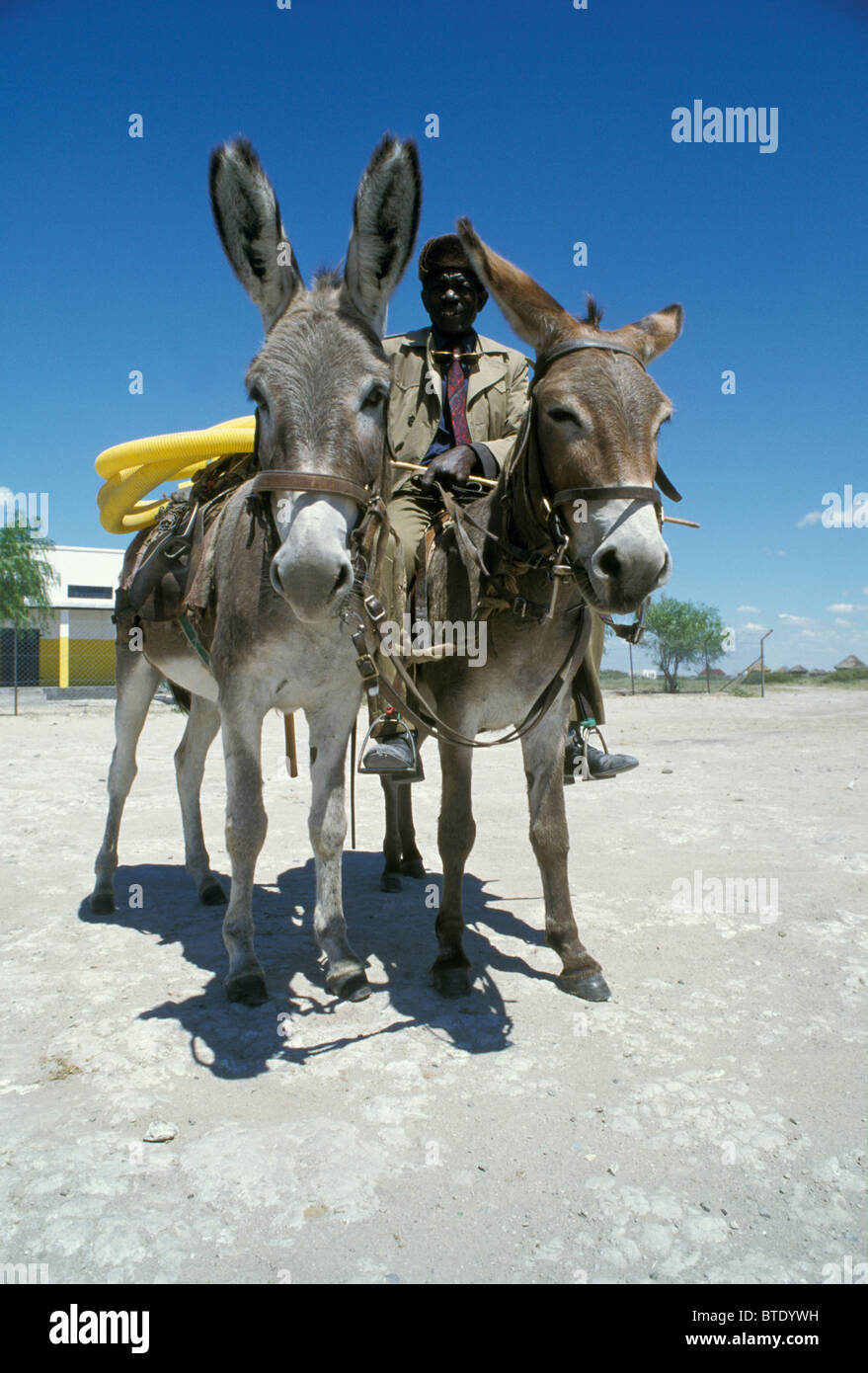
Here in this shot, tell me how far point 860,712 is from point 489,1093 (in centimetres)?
2116

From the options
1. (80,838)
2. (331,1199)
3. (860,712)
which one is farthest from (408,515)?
(860,712)

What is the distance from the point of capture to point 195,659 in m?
4.81

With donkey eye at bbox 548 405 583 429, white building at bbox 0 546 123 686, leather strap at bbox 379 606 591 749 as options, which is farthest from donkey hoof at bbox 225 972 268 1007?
white building at bbox 0 546 123 686

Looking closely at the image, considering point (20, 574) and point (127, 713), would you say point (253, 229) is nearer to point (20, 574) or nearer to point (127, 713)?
point (127, 713)

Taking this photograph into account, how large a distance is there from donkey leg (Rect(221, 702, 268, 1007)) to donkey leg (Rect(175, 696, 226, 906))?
169 cm

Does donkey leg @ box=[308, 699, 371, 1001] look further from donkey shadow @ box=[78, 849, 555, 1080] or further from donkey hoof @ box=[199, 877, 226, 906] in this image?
donkey hoof @ box=[199, 877, 226, 906]

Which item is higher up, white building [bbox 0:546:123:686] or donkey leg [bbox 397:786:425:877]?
white building [bbox 0:546:123:686]

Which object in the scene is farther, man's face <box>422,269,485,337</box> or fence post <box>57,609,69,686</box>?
fence post <box>57,609,69,686</box>

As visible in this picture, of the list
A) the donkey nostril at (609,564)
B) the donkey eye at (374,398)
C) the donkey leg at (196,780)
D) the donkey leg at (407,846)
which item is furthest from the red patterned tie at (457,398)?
the donkey leg at (407,846)

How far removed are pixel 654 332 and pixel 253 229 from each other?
5.61 feet

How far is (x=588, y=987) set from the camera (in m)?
3.86

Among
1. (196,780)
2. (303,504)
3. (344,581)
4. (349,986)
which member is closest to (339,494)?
(303,504)

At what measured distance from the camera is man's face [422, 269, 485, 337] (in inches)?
180

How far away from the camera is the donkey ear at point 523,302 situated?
315 centimetres
